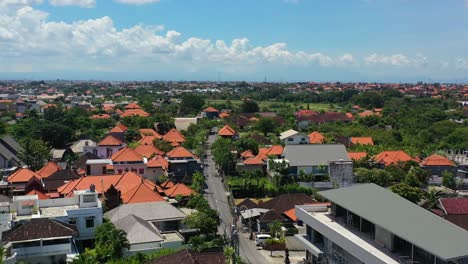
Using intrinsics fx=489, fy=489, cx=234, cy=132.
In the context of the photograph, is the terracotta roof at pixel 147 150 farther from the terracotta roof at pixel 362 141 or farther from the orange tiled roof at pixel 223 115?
the orange tiled roof at pixel 223 115

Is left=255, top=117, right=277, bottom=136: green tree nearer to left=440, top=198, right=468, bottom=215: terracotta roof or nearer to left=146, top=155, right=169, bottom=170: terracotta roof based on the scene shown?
left=146, top=155, right=169, bottom=170: terracotta roof

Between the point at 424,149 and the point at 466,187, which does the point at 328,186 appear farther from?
the point at 424,149

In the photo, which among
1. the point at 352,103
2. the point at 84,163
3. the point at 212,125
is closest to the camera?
the point at 84,163

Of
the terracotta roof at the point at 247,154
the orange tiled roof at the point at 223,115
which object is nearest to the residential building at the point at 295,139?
the terracotta roof at the point at 247,154

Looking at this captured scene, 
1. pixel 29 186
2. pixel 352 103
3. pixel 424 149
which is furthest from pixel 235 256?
pixel 352 103

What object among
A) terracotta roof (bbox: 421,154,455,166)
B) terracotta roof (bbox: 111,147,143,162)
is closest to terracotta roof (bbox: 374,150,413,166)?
terracotta roof (bbox: 421,154,455,166)
